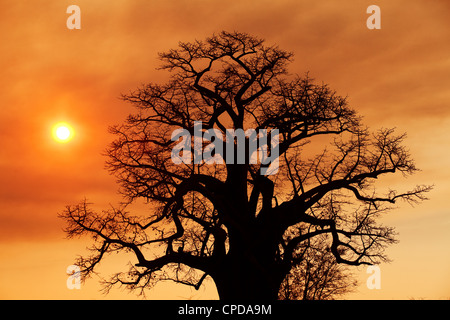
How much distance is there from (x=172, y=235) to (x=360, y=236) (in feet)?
19.5

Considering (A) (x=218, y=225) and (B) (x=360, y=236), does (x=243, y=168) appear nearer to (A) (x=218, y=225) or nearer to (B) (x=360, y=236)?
(A) (x=218, y=225)

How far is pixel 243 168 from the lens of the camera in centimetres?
1781

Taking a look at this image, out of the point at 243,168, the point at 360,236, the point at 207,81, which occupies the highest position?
the point at 207,81

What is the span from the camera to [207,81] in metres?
18.8

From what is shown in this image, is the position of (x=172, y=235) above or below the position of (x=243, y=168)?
below

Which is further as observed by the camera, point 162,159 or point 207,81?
point 207,81

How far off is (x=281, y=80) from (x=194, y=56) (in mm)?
3014
